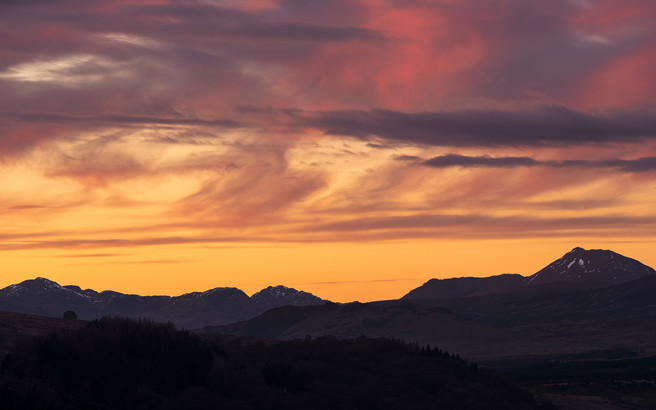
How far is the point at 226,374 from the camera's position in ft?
364

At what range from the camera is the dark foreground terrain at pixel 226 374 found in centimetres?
9538

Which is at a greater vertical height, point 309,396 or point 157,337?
point 157,337

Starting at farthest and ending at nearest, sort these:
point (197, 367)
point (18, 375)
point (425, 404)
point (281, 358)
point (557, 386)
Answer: point (557, 386) → point (281, 358) → point (425, 404) → point (197, 367) → point (18, 375)

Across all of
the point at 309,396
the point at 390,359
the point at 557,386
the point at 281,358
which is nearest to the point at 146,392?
the point at 309,396

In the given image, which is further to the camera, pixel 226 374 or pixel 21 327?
pixel 21 327

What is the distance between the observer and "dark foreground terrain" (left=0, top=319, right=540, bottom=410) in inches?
3755

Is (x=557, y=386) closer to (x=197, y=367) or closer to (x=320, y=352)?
(x=320, y=352)

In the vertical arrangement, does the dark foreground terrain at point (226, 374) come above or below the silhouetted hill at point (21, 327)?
below

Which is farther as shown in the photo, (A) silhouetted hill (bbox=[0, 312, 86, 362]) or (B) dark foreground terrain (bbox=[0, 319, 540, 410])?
(A) silhouetted hill (bbox=[0, 312, 86, 362])

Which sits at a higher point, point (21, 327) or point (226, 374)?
point (21, 327)

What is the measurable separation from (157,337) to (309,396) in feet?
71.7

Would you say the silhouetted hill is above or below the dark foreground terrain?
above

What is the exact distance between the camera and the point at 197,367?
110125 millimetres

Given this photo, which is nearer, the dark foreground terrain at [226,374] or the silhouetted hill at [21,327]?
the dark foreground terrain at [226,374]
